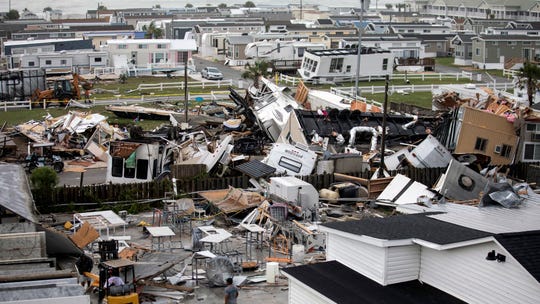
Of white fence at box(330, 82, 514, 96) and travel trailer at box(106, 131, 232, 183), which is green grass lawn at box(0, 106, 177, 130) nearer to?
travel trailer at box(106, 131, 232, 183)

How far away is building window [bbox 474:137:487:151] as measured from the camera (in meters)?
33.0

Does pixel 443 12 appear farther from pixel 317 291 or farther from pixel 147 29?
pixel 317 291

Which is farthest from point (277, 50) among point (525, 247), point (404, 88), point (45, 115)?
point (525, 247)

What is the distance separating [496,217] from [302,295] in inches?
202

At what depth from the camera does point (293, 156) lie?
102ft

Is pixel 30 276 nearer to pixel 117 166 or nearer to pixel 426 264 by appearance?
pixel 426 264

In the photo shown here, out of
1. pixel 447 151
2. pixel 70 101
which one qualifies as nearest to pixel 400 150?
pixel 447 151

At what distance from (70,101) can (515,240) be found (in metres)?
39.7

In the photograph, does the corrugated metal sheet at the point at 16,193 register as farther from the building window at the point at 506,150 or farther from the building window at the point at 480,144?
the building window at the point at 506,150

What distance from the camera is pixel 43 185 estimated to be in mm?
27703

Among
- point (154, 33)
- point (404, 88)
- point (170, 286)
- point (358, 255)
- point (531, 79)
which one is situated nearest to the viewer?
point (358, 255)

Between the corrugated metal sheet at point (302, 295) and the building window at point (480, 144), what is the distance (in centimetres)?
1740

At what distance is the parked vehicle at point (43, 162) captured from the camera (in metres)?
33.8

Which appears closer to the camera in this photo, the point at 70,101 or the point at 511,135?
the point at 511,135
